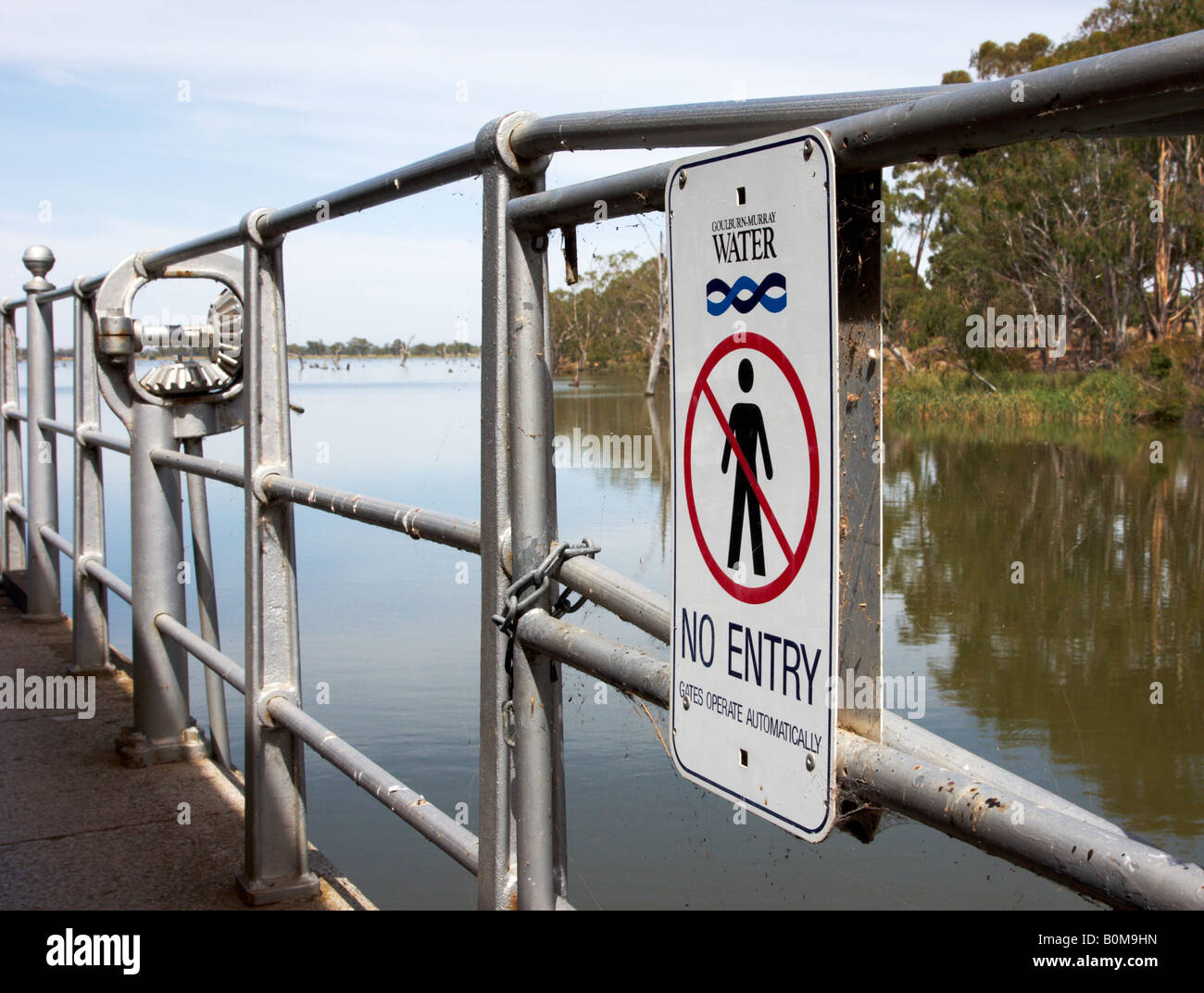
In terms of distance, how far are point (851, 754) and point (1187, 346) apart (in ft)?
86.9

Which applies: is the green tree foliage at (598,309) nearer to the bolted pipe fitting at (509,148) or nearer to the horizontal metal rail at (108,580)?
the bolted pipe fitting at (509,148)

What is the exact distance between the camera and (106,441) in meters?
4.66

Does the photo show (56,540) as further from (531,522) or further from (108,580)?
(531,522)

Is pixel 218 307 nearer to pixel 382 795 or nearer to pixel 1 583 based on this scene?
pixel 382 795

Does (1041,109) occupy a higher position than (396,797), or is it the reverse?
(1041,109)

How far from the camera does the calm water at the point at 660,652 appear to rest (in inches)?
139

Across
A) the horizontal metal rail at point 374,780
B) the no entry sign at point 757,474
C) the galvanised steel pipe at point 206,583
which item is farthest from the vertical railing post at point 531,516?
the galvanised steel pipe at point 206,583

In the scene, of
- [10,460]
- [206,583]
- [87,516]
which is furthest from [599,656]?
[10,460]

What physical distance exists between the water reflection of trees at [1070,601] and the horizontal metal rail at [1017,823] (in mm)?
2978

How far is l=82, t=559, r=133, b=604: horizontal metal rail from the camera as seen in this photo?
423 cm

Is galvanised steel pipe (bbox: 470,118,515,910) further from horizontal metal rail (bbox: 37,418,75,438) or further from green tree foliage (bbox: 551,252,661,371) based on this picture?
horizontal metal rail (bbox: 37,418,75,438)

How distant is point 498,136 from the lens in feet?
5.70

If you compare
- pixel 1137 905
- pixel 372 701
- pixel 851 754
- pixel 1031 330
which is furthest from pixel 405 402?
pixel 372 701

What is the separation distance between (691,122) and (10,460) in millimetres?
7201
